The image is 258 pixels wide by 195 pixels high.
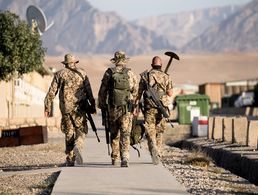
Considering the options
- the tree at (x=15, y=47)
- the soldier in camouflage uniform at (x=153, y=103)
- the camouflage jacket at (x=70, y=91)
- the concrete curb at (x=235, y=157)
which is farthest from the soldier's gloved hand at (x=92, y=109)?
the tree at (x=15, y=47)

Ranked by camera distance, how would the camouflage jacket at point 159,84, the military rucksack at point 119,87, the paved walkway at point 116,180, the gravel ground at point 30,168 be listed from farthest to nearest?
the camouflage jacket at point 159,84, the military rucksack at point 119,87, the gravel ground at point 30,168, the paved walkway at point 116,180

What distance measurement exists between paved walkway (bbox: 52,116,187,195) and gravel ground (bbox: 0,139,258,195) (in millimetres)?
301

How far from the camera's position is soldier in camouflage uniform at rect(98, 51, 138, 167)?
1583cm

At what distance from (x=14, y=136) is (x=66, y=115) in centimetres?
1259

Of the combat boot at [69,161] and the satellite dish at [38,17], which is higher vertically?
the satellite dish at [38,17]

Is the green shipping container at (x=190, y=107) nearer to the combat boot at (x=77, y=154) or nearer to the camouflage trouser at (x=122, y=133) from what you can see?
the combat boot at (x=77, y=154)

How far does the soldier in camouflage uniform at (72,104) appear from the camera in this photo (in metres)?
16.2

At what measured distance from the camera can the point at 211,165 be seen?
1934 cm

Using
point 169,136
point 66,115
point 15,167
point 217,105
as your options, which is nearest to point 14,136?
point 169,136

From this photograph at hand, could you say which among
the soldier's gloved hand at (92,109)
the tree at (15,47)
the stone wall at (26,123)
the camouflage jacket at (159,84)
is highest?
the tree at (15,47)

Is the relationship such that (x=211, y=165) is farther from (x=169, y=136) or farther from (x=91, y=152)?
(x=169, y=136)

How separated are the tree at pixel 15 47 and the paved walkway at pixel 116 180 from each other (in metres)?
21.3

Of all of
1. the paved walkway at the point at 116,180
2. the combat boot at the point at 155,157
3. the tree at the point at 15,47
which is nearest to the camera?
the paved walkway at the point at 116,180

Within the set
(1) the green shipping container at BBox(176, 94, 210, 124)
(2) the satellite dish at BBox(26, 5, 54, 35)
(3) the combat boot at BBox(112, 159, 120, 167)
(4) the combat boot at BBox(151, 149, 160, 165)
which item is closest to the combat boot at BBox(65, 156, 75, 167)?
(3) the combat boot at BBox(112, 159, 120, 167)
